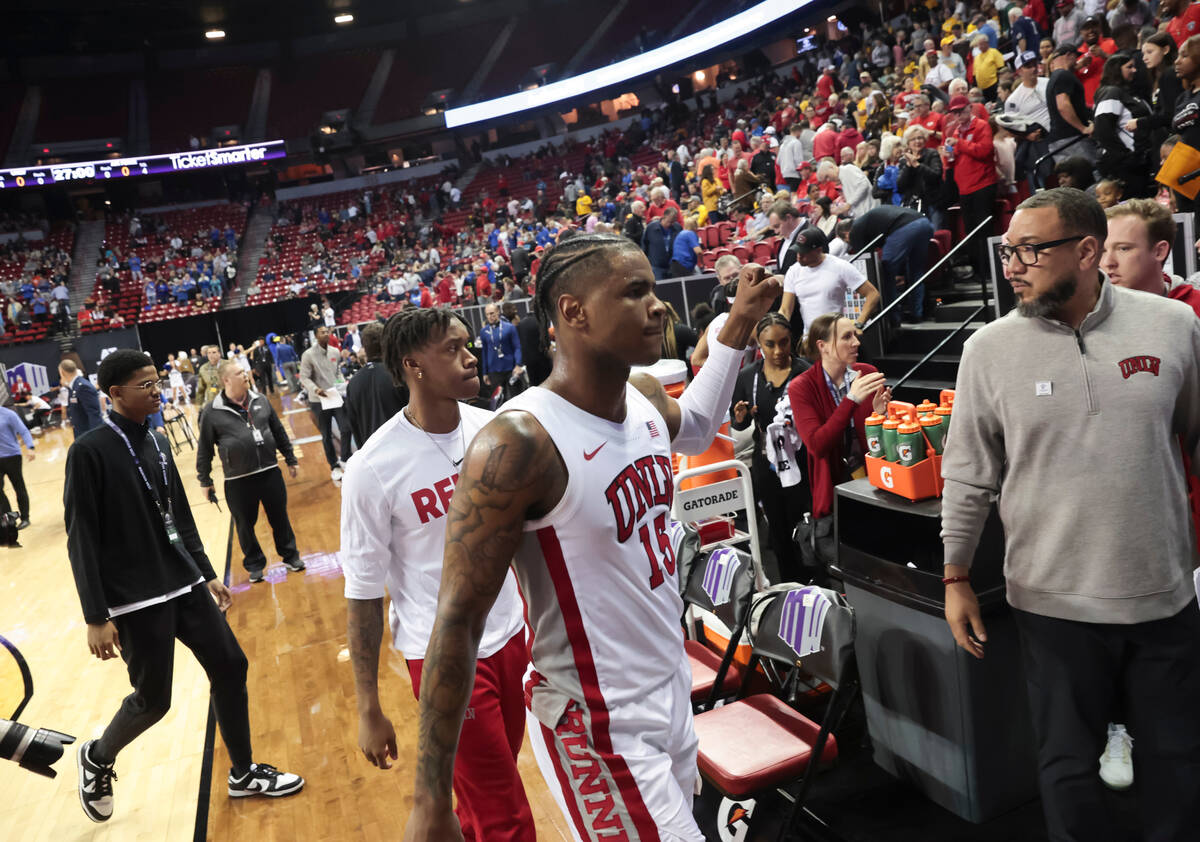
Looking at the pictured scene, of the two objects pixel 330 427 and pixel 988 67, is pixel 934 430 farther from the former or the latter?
pixel 988 67

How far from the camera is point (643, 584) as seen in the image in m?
1.79

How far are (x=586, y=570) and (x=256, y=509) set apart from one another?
6275mm

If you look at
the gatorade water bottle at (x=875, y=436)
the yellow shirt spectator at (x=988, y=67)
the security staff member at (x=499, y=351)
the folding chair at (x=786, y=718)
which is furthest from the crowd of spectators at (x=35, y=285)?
the gatorade water bottle at (x=875, y=436)

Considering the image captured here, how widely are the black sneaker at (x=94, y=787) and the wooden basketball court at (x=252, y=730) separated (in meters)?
0.11

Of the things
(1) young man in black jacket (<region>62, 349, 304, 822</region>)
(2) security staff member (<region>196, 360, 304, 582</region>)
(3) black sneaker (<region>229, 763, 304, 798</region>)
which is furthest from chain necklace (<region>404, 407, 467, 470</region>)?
(2) security staff member (<region>196, 360, 304, 582</region>)

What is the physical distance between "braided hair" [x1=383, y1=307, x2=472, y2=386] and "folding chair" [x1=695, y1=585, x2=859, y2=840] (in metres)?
1.54

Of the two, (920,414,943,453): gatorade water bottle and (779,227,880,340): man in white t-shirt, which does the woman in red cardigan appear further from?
(779,227,880,340): man in white t-shirt

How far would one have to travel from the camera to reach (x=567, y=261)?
5.91 ft

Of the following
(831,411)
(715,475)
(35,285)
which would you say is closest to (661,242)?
(715,475)

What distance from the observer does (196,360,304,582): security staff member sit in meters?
6.73

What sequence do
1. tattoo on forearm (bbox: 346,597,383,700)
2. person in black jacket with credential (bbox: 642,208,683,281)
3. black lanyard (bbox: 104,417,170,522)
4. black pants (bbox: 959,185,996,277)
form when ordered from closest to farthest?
tattoo on forearm (bbox: 346,597,383,700)
black lanyard (bbox: 104,417,170,522)
black pants (bbox: 959,185,996,277)
person in black jacket with credential (bbox: 642,208,683,281)

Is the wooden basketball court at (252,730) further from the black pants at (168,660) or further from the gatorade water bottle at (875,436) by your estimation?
the gatorade water bottle at (875,436)

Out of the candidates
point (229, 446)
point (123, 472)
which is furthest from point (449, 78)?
point (123, 472)

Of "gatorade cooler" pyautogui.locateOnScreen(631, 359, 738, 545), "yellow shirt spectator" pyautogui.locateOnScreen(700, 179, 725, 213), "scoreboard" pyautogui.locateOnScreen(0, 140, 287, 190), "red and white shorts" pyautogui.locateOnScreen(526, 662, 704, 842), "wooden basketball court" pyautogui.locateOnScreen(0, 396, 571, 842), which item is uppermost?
"scoreboard" pyautogui.locateOnScreen(0, 140, 287, 190)
